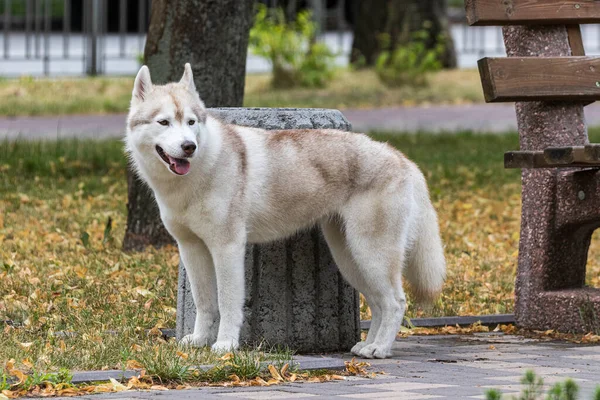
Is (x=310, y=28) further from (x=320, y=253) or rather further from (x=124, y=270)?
(x=320, y=253)

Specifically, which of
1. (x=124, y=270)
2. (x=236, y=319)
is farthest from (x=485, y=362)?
(x=124, y=270)

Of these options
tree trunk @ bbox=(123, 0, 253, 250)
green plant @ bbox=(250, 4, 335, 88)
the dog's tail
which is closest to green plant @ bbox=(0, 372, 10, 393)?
the dog's tail

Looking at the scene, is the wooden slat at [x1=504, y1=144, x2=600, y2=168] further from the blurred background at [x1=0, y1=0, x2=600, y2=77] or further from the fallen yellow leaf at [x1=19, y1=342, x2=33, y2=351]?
the blurred background at [x1=0, y1=0, x2=600, y2=77]

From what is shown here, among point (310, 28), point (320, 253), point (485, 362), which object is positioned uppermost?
point (310, 28)

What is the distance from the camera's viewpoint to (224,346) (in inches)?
219

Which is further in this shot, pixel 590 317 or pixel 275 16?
pixel 275 16

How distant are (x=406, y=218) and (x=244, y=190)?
81 cm

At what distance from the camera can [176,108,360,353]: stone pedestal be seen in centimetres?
591

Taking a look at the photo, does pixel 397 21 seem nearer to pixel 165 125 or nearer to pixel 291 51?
pixel 291 51

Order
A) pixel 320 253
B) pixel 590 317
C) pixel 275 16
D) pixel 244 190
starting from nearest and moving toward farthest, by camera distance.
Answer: pixel 244 190, pixel 320 253, pixel 590 317, pixel 275 16

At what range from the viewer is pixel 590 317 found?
6.43 meters

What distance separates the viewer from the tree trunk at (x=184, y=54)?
9.02 metres

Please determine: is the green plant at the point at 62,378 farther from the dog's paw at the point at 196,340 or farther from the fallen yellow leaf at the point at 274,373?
the dog's paw at the point at 196,340

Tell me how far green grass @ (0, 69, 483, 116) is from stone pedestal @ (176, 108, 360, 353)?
11.0m
